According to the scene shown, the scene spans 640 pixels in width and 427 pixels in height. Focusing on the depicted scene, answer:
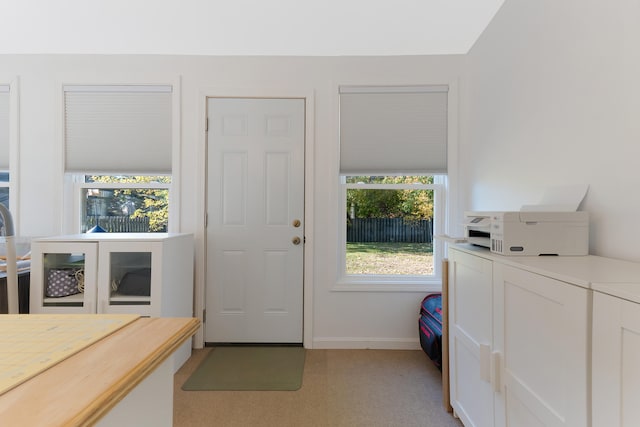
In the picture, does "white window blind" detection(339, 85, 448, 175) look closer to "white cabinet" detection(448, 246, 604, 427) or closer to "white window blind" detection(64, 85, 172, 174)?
"white cabinet" detection(448, 246, 604, 427)

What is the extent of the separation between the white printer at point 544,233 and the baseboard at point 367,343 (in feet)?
5.21

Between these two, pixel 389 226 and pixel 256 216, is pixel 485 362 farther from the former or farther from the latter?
pixel 256 216

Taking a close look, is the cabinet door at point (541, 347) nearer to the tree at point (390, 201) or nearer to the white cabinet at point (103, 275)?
the tree at point (390, 201)

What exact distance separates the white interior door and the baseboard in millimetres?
228

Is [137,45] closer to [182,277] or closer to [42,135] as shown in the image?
[42,135]

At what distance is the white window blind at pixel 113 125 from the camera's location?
103 inches

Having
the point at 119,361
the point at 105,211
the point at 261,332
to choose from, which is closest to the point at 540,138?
the point at 119,361

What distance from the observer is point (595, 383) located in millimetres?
777

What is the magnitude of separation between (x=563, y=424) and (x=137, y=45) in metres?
3.32

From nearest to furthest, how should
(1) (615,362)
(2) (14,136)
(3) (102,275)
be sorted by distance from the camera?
1. (1) (615,362)
2. (3) (102,275)
3. (2) (14,136)

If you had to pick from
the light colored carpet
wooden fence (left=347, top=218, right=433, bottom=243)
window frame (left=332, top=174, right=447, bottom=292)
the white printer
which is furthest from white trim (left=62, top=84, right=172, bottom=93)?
the white printer

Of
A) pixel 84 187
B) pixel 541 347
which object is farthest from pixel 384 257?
pixel 84 187

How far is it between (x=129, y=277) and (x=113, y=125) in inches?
52.8

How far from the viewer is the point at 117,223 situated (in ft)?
9.11
